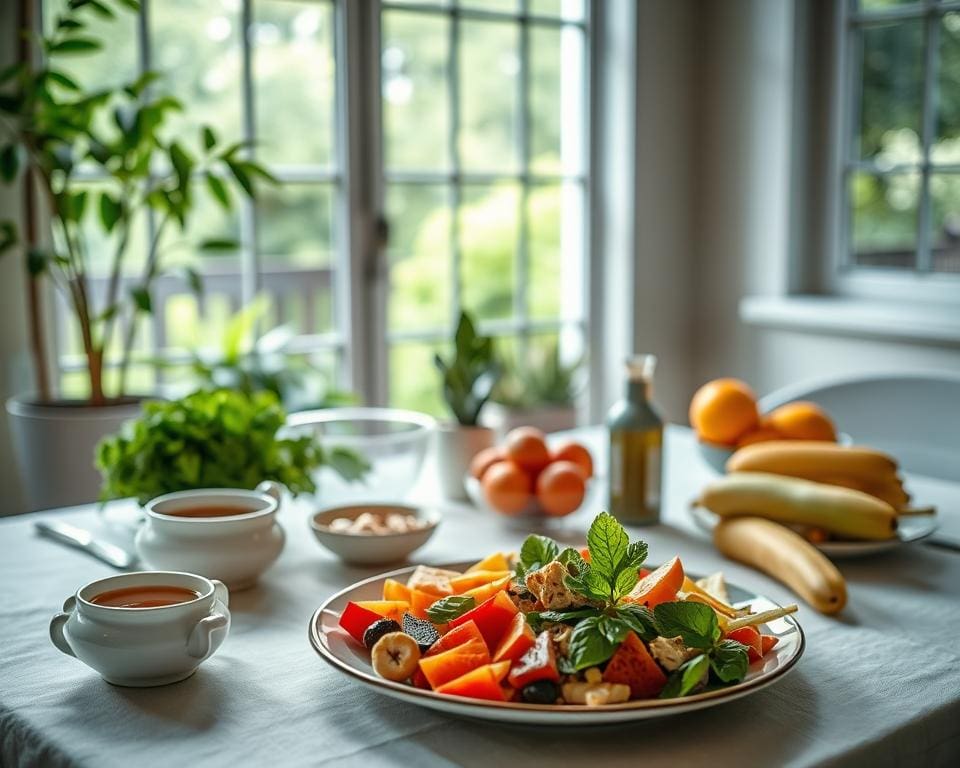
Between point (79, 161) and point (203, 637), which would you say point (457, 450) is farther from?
point (79, 161)

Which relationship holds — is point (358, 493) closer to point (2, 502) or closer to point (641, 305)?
point (2, 502)

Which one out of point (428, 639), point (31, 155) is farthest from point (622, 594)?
point (31, 155)

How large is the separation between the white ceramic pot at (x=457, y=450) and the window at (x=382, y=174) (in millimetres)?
977

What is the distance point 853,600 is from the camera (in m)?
1.11

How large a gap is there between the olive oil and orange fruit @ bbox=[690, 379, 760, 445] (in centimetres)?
16

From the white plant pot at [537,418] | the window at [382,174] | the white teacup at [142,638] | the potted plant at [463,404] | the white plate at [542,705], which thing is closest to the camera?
the white plate at [542,705]

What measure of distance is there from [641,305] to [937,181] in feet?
2.91

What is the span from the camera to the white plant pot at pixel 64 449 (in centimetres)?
206

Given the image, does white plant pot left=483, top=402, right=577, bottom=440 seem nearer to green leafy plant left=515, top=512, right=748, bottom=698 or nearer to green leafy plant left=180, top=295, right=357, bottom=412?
green leafy plant left=180, top=295, right=357, bottom=412

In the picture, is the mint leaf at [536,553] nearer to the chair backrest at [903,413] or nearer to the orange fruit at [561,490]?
the orange fruit at [561,490]

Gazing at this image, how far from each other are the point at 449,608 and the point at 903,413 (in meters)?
1.32

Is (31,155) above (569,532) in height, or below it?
above

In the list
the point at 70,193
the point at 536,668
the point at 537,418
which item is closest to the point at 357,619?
the point at 536,668

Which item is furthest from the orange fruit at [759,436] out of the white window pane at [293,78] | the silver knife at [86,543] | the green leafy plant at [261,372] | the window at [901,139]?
the window at [901,139]
